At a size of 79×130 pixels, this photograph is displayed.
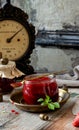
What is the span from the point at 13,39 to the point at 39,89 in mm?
448

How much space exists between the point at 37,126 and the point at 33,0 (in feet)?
3.42

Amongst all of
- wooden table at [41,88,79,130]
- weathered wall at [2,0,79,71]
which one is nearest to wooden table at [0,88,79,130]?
wooden table at [41,88,79,130]

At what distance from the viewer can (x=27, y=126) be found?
2.81 feet

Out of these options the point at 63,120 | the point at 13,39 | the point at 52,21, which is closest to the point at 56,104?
the point at 63,120

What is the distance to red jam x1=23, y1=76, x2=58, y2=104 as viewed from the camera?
37.6 inches

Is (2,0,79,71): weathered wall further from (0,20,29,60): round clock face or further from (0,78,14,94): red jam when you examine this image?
(0,78,14,94): red jam

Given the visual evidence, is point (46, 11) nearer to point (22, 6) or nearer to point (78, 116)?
point (22, 6)

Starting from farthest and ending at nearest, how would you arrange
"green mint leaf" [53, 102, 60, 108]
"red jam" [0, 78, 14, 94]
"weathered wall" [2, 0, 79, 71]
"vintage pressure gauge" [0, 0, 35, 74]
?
"weathered wall" [2, 0, 79, 71] < "vintage pressure gauge" [0, 0, 35, 74] < "red jam" [0, 78, 14, 94] < "green mint leaf" [53, 102, 60, 108]

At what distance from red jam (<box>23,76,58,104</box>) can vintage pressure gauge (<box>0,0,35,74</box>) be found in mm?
384

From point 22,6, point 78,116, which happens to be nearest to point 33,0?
point 22,6

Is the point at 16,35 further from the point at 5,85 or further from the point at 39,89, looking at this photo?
the point at 39,89

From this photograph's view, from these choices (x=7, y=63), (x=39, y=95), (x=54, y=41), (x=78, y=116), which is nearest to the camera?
(x=78, y=116)

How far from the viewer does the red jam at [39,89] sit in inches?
37.6

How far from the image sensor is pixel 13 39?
53.1 inches
